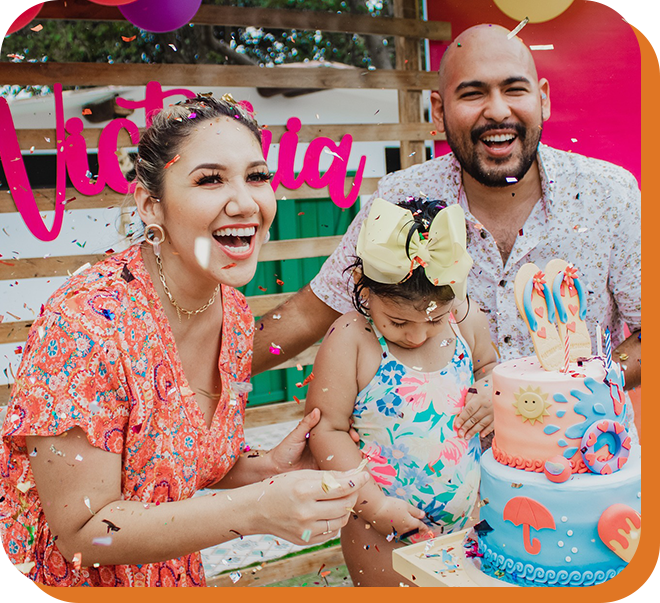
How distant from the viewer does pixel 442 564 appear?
5.03ft

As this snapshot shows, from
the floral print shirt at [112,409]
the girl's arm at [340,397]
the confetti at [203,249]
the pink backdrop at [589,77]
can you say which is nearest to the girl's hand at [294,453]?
the girl's arm at [340,397]

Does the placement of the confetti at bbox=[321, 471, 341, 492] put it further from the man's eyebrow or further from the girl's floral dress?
the man's eyebrow

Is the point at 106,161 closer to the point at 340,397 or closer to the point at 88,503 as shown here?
the point at 340,397

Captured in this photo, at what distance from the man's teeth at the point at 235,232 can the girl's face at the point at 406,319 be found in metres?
0.37

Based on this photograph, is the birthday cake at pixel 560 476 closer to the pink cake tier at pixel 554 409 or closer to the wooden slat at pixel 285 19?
the pink cake tier at pixel 554 409

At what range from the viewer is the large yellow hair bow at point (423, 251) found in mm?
1715

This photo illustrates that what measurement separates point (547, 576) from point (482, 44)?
1.35m

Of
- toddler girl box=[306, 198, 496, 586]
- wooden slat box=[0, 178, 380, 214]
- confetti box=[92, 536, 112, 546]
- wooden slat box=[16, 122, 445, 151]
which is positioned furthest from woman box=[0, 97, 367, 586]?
wooden slat box=[16, 122, 445, 151]

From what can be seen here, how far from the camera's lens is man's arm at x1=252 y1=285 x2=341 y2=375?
223 centimetres

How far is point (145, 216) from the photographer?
1.69 meters

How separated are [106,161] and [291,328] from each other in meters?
1.09

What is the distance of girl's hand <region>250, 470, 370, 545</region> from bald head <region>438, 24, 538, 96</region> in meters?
1.16

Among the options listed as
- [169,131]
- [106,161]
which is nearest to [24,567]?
[169,131]

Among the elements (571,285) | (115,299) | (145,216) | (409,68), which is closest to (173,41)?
(409,68)
